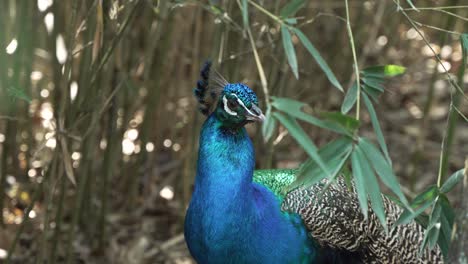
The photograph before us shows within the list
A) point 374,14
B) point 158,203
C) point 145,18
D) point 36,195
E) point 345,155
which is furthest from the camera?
point 374,14

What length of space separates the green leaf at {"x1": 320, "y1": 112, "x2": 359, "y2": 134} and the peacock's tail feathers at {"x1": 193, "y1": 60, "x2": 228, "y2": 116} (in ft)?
2.47

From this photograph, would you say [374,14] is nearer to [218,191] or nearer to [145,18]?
[145,18]

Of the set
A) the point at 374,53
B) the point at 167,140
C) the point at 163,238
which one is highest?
the point at 374,53

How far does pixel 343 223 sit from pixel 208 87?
653 millimetres

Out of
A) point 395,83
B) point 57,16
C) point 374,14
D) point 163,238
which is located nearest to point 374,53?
point 395,83

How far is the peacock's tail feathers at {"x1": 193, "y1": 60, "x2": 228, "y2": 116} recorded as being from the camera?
256 cm

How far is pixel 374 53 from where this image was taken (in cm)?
535

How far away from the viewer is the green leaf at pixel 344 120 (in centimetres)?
183

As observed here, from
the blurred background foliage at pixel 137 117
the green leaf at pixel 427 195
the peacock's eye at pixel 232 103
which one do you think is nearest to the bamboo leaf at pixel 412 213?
the green leaf at pixel 427 195

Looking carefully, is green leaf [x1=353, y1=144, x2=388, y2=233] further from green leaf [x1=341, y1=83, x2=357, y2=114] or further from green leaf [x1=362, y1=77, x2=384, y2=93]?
green leaf [x1=362, y1=77, x2=384, y2=93]

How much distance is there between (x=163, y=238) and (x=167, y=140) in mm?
531

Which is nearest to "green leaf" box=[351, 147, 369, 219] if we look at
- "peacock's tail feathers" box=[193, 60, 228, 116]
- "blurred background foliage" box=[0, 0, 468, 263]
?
"peacock's tail feathers" box=[193, 60, 228, 116]

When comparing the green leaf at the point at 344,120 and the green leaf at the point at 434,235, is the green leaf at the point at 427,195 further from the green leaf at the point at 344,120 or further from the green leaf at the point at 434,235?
the green leaf at the point at 344,120

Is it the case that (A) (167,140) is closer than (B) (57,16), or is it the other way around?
(B) (57,16)
